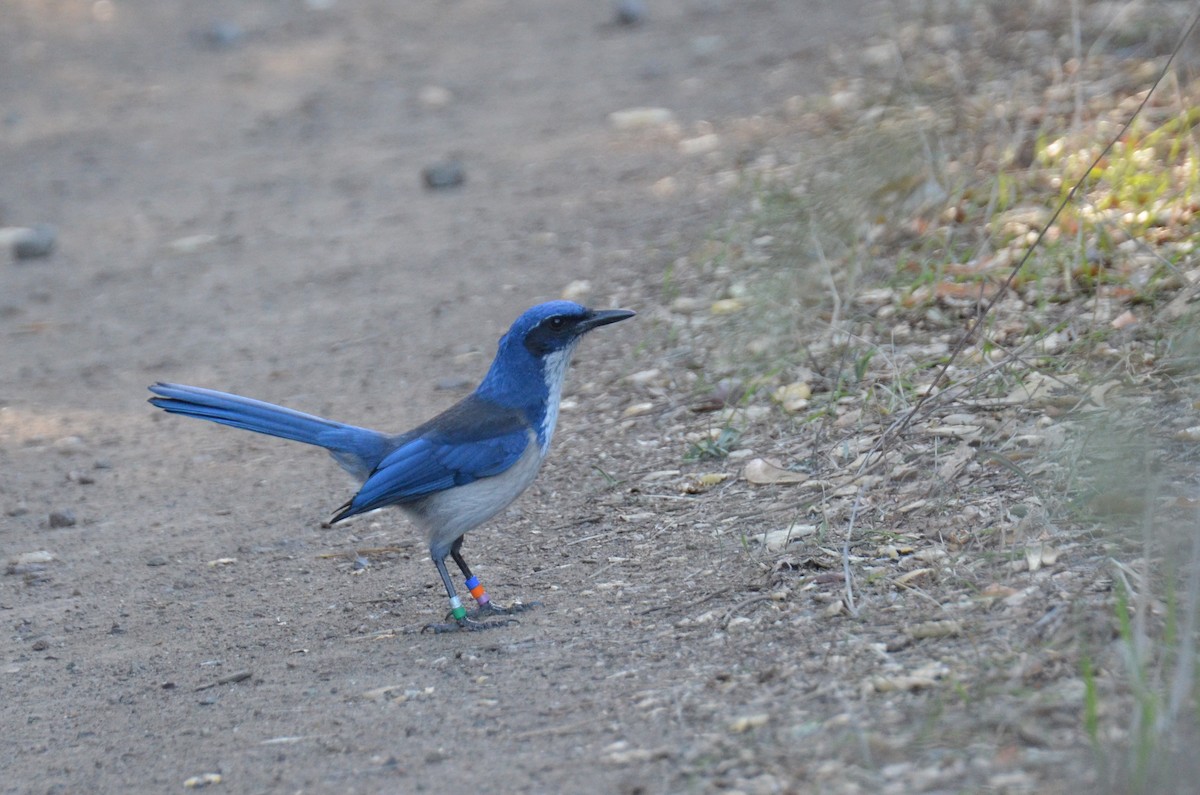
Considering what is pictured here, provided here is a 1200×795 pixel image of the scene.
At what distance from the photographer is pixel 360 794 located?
10.8 feet

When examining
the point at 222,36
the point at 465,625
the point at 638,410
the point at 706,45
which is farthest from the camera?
the point at 222,36

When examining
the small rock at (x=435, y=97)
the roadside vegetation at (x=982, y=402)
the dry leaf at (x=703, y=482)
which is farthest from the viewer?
the small rock at (x=435, y=97)

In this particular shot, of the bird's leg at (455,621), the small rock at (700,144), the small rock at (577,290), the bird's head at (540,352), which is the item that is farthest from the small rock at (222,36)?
the bird's leg at (455,621)

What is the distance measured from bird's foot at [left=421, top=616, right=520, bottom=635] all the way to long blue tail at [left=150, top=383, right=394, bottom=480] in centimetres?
62

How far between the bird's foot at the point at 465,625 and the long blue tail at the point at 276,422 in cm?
62

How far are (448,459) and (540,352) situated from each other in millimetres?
504

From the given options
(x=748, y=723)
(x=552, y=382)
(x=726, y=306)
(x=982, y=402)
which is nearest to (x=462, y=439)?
(x=552, y=382)

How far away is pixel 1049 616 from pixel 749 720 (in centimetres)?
78

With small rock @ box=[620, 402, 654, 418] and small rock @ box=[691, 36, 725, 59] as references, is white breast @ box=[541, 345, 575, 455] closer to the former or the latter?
small rock @ box=[620, 402, 654, 418]

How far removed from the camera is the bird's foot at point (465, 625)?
4312 millimetres

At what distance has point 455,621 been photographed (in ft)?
14.5

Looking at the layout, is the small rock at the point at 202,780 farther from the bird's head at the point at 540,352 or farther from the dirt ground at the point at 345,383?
the bird's head at the point at 540,352

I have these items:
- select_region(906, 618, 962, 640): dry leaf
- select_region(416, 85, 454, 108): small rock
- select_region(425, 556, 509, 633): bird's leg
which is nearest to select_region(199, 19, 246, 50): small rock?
select_region(416, 85, 454, 108): small rock

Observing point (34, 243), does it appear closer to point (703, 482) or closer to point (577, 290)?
point (577, 290)
